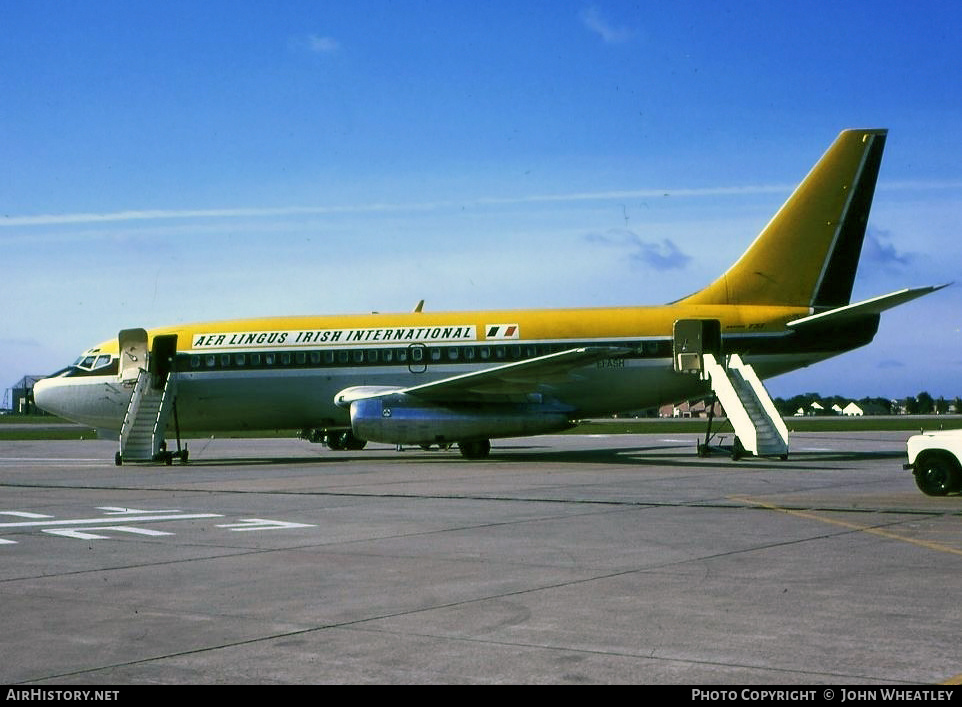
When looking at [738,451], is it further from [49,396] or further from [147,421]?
[49,396]

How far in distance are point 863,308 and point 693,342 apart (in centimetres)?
455

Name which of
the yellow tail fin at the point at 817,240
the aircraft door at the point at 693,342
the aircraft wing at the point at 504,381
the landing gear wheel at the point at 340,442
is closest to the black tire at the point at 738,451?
the aircraft door at the point at 693,342

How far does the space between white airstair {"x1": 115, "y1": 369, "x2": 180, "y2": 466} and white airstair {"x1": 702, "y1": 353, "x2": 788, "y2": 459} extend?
14.7 m

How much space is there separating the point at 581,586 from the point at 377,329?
76.8 feet

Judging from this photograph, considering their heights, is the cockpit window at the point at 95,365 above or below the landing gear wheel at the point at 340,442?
above

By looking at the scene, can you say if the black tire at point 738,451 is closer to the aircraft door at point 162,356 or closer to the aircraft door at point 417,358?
the aircraft door at point 417,358

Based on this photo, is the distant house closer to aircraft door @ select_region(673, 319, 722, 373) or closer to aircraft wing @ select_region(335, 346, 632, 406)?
aircraft door @ select_region(673, 319, 722, 373)

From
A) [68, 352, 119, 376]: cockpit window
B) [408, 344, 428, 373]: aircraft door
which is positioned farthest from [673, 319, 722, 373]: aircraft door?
[68, 352, 119, 376]: cockpit window

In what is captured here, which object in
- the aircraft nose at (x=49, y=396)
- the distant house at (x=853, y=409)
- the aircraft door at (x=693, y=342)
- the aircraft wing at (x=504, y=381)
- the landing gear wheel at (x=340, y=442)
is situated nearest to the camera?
the aircraft wing at (x=504, y=381)

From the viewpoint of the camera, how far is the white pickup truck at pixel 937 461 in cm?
1681

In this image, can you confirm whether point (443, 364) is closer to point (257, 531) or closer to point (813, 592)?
point (257, 531)

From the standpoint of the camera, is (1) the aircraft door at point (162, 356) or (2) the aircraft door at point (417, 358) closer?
(2) the aircraft door at point (417, 358)

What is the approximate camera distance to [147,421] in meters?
31.2

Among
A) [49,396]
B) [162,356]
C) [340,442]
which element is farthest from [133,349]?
[340,442]
